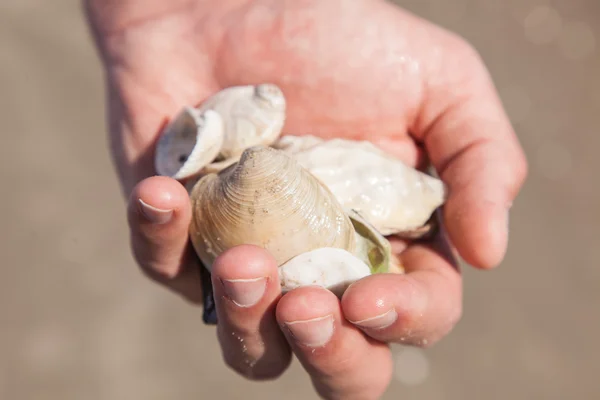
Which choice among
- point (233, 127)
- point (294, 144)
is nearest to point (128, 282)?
point (233, 127)

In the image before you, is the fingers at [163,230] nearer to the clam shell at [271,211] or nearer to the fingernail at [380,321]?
the clam shell at [271,211]

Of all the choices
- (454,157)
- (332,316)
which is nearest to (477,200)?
(454,157)

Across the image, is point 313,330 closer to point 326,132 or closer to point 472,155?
point 472,155

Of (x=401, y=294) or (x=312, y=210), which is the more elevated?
(x=312, y=210)

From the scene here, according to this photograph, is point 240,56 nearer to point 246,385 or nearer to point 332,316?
point 332,316

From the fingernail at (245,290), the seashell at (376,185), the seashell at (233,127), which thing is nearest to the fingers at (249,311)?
the fingernail at (245,290)

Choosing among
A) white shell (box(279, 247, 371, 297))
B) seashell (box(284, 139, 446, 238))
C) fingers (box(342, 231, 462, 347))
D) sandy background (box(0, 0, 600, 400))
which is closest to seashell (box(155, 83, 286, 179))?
seashell (box(284, 139, 446, 238))

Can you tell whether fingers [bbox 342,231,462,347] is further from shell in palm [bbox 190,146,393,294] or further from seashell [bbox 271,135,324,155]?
seashell [bbox 271,135,324,155]
